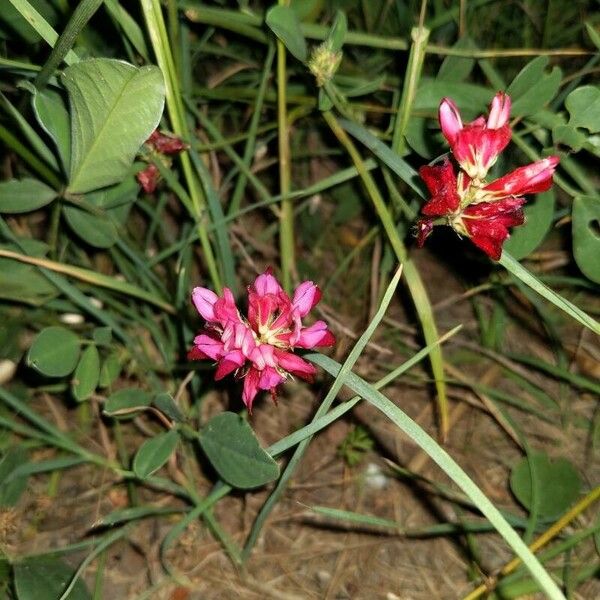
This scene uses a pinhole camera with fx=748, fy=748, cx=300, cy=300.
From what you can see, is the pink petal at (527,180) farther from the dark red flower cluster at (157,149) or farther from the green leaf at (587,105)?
the dark red flower cluster at (157,149)

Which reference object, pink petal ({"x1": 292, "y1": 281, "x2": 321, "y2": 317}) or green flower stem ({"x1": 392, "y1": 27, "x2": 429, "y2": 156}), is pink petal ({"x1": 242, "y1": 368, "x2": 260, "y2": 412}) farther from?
green flower stem ({"x1": 392, "y1": 27, "x2": 429, "y2": 156})

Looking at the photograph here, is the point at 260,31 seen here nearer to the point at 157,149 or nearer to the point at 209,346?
the point at 157,149

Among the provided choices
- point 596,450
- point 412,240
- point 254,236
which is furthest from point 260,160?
point 596,450

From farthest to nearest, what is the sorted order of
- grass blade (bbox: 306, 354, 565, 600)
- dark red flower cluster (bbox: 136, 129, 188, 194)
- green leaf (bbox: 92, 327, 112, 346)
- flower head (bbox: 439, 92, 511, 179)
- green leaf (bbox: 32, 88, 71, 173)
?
green leaf (bbox: 92, 327, 112, 346)
dark red flower cluster (bbox: 136, 129, 188, 194)
green leaf (bbox: 32, 88, 71, 173)
flower head (bbox: 439, 92, 511, 179)
grass blade (bbox: 306, 354, 565, 600)

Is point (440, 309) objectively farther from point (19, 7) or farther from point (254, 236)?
point (19, 7)

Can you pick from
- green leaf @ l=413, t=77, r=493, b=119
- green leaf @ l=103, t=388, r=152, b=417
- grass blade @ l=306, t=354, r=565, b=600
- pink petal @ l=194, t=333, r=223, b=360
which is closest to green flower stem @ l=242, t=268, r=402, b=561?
grass blade @ l=306, t=354, r=565, b=600
